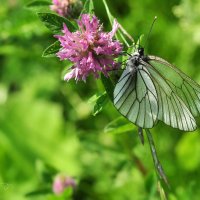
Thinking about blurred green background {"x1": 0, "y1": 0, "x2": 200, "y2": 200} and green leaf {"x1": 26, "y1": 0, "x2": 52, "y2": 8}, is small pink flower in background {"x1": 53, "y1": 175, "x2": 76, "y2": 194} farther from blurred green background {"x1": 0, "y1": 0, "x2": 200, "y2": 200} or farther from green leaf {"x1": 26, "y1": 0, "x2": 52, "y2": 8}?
green leaf {"x1": 26, "y1": 0, "x2": 52, "y2": 8}

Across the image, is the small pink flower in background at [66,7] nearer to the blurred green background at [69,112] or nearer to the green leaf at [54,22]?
the green leaf at [54,22]

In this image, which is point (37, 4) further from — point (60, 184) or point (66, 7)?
point (60, 184)

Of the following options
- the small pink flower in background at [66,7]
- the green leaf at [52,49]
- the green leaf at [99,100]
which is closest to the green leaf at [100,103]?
the green leaf at [99,100]

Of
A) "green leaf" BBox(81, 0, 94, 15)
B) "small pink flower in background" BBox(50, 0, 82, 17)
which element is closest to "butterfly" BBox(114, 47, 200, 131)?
"green leaf" BBox(81, 0, 94, 15)

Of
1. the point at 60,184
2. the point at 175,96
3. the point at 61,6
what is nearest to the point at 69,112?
the point at 60,184

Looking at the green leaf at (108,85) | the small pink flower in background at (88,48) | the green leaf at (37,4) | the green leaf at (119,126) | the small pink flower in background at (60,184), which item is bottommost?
the small pink flower in background at (60,184)

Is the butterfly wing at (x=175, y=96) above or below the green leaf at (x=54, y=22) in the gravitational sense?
below
